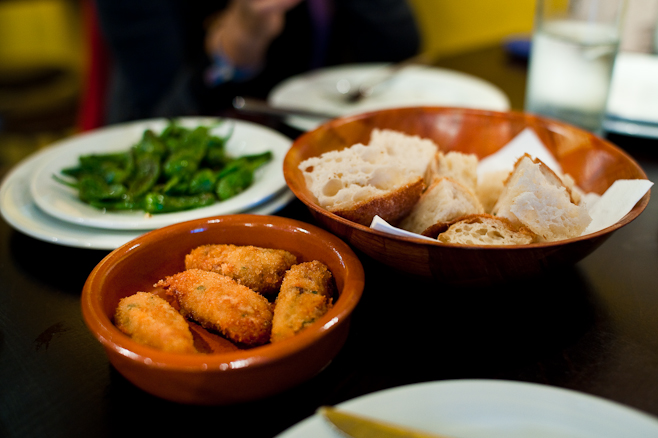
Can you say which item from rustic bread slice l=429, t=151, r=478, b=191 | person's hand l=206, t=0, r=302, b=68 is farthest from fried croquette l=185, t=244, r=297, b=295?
person's hand l=206, t=0, r=302, b=68

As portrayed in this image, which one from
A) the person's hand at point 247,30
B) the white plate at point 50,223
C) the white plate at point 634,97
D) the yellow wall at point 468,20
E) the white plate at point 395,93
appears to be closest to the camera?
the white plate at point 50,223

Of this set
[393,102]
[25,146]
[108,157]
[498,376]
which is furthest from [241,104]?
[25,146]

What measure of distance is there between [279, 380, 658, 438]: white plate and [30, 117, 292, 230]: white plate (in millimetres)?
658

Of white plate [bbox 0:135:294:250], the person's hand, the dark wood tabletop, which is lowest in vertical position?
the dark wood tabletop

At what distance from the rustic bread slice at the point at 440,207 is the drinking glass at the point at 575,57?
2.86ft

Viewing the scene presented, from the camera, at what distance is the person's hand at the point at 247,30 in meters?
2.46

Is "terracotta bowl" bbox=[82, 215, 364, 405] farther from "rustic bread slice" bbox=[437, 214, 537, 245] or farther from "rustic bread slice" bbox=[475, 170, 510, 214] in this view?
"rustic bread slice" bbox=[475, 170, 510, 214]

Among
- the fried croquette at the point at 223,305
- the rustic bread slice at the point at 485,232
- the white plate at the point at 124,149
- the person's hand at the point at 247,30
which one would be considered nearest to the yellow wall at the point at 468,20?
the person's hand at the point at 247,30

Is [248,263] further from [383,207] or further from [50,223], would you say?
[50,223]

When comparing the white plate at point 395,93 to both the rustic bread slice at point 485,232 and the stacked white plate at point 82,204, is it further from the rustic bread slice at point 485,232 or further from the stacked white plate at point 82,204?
the rustic bread slice at point 485,232

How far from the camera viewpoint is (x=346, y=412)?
→ 0.63 meters

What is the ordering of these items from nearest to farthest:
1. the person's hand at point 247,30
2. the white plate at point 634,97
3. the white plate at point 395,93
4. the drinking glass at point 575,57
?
the drinking glass at point 575,57 → the white plate at point 634,97 → the white plate at point 395,93 → the person's hand at point 247,30

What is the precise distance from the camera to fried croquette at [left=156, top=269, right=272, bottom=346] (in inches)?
32.1

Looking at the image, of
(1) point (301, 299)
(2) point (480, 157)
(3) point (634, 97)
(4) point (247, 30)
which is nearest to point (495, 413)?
(1) point (301, 299)
